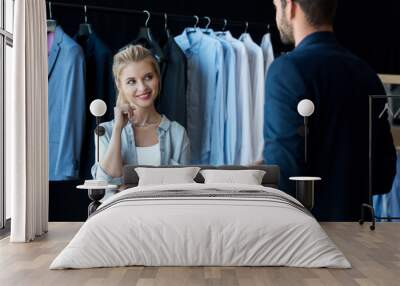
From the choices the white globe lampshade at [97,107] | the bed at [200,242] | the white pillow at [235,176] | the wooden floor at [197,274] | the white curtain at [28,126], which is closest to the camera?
the wooden floor at [197,274]

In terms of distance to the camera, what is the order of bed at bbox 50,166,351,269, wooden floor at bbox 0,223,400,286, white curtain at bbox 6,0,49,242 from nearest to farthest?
1. wooden floor at bbox 0,223,400,286
2. bed at bbox 50,166,351,269
3. white curtain at bbox 6,0,49,242

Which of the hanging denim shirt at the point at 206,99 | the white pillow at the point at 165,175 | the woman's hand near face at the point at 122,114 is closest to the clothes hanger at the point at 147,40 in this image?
the hanging denim shirt at the point at 206,99

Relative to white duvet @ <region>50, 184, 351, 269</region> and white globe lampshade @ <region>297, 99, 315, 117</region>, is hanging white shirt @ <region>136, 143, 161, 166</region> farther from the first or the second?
white duvet @ <region>50, 184, 351, 269</region>

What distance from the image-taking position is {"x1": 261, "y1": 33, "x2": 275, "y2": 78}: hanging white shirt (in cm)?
623

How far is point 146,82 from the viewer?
6133 mm

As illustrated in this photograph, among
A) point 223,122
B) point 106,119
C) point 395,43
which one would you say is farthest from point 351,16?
point 106,119

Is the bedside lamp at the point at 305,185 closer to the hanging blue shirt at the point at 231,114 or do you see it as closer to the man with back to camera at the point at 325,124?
the man with back to camera at the point at 325,124

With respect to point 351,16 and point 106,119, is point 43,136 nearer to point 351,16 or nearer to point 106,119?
point 106,119

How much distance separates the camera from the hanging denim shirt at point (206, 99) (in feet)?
19.7

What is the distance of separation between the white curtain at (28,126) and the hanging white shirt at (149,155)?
109 centimetres

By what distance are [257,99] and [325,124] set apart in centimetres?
74

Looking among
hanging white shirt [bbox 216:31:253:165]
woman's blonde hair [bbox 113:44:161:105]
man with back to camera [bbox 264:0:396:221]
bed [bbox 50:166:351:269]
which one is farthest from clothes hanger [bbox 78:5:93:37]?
bed [bbox 50:166:351:269]

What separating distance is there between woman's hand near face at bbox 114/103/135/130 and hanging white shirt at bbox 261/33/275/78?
4.82 feet

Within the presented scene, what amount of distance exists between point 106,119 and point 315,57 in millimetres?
2254
